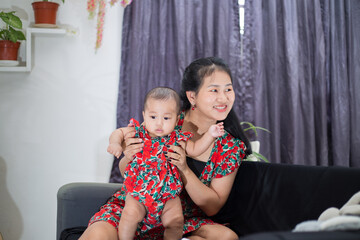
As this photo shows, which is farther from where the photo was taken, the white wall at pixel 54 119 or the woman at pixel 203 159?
the white wall at pixel 54 119

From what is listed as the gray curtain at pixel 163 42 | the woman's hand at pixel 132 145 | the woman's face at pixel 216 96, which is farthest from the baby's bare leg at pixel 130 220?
the gray curtain at pixel 163 42

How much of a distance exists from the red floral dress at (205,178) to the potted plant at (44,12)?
141 cm

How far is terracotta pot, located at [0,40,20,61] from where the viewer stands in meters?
2.86

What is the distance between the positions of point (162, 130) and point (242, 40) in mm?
1746

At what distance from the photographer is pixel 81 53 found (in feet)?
10.2

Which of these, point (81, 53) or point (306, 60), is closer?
point (81, 53)

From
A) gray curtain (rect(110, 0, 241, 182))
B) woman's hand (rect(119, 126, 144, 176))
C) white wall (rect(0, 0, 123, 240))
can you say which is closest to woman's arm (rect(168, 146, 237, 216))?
woman's hand (rect(119, 126, 144, 176))

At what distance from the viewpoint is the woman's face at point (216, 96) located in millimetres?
1896

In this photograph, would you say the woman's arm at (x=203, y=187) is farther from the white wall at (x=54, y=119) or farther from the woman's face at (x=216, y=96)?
the white wall at (x=54, y=119)

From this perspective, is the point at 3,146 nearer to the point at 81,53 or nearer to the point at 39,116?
the point at 39,116

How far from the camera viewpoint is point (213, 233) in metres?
1.78

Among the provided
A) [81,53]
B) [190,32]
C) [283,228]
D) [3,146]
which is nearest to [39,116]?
[3,146]

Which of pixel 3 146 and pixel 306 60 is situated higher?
pixel 306 60

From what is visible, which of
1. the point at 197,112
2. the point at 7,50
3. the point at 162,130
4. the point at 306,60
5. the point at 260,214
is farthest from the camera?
the point at 306,60
